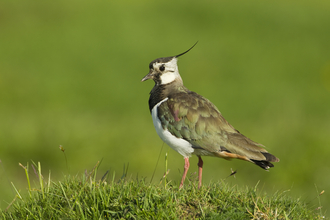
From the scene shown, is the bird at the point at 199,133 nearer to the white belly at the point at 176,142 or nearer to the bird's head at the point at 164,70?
the white belly at the point at 176,142

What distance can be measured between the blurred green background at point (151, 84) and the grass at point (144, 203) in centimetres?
79

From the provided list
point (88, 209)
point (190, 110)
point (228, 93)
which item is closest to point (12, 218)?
point (88, 209)

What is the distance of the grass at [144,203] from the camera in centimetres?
393

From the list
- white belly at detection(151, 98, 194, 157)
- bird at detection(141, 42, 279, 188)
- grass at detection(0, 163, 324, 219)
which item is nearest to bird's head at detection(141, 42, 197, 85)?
bird at detection(141, 42, 279, 188)

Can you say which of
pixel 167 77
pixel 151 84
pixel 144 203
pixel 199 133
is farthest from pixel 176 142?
pixel 151 84

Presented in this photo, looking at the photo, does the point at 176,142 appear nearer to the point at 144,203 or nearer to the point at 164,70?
the point at 164,70

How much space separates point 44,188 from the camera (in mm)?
4590

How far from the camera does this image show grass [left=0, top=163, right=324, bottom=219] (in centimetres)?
393

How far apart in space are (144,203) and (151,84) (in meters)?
10.8

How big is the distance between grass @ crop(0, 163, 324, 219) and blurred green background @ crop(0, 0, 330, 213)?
2.59ft

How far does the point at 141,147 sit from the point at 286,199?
18.4 feet

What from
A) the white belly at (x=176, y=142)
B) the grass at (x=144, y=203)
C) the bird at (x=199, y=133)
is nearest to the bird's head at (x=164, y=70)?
the bird at (x=199, y=133)

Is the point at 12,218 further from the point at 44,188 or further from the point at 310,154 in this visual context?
the point at 310,154

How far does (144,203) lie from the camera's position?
12.9 ft
